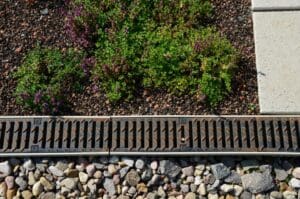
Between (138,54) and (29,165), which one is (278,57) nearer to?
(138,54)

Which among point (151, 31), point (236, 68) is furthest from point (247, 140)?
point (151, 31)

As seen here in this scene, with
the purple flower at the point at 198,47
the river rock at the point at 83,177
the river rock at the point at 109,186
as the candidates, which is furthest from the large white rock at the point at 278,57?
the river rock at the point at 83,177

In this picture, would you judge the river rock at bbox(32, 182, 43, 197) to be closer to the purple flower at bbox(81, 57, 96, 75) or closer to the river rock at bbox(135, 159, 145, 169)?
the river rock at bbox(135, 159, 145, 169)

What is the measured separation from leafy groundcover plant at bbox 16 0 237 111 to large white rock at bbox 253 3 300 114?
343mm

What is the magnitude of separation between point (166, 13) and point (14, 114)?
6.21ft

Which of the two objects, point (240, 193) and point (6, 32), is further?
point (6, 32)

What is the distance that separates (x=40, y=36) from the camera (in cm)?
552

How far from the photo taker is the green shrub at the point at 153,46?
201 inches

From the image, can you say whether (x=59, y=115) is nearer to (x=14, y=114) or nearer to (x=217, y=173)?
(x=14, y=114)

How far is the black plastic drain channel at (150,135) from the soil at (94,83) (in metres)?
0.12

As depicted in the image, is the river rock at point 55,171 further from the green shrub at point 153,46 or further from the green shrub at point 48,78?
the green shrub at point 153,46

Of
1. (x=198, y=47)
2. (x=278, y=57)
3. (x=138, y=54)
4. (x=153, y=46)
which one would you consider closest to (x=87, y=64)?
(x=138, y=54)

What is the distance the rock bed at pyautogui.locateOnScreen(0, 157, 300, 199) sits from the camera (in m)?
4.63

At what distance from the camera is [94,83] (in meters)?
5.21
